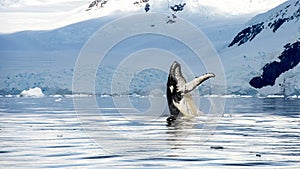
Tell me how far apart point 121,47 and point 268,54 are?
33.7 m

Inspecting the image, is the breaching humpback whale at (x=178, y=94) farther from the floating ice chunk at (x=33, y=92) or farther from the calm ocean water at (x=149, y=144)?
the floating ice chunk at (x=33, y=92)

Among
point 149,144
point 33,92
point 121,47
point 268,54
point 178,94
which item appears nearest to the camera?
point 149,144

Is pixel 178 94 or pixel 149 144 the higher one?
pixel 178 94

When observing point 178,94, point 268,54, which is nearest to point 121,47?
point 268,54

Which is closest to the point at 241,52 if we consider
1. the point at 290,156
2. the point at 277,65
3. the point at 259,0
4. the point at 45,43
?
the point at 277,65

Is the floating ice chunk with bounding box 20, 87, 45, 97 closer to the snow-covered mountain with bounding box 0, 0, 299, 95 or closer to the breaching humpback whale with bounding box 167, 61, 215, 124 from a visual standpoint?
the snow-covered mountain with bounding box 0, 0, 299, 95

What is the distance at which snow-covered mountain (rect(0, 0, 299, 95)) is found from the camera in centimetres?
8175

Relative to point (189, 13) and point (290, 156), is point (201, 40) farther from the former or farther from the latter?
point (290, 156)

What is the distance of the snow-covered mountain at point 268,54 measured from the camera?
80.1 meters

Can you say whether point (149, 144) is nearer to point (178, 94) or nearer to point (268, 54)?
point (178, 94)

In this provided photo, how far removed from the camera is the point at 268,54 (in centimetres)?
8862

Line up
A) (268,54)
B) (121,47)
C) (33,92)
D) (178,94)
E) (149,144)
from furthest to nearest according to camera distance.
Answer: (121,47) → (268,54) → (33,92) → (178,94) → (149,144)

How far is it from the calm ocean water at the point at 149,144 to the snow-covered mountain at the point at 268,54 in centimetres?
5017

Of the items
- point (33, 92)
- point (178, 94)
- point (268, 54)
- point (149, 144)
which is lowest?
point (149, 144)
